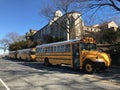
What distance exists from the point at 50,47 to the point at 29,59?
56.2ft

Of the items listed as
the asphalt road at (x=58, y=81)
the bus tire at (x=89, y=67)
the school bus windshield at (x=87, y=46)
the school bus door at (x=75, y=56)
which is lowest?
the asphalt road at (x=58, y=81)

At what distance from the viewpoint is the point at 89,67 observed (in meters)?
21.2

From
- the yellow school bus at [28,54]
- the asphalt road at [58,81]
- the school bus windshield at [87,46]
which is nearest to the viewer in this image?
the asphalt road at [58,81]

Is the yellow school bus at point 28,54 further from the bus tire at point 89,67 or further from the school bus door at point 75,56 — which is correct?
the bus tire at point 89,67

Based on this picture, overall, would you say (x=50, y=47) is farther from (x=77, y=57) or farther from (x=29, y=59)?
(x=29, y=59)

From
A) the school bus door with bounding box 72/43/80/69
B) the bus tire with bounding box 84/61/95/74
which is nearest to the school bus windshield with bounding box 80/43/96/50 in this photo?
the school bus door with bounding box 72/43/80/69

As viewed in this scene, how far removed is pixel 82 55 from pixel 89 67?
4.47 ft

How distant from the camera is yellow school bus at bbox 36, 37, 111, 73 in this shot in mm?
21156

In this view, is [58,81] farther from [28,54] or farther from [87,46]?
[28,54]

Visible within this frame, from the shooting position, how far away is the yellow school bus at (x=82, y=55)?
69.4ft

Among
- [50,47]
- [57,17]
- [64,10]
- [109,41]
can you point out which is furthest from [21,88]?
[57,17]

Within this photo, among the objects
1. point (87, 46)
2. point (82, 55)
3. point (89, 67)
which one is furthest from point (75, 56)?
point (89, 67)

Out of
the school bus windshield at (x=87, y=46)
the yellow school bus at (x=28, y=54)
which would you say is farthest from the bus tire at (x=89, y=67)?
the yellow school bus at (x=28, y=54)

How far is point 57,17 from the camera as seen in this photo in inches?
2308
